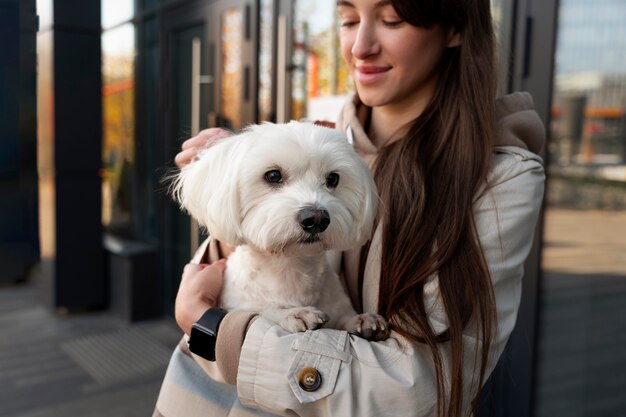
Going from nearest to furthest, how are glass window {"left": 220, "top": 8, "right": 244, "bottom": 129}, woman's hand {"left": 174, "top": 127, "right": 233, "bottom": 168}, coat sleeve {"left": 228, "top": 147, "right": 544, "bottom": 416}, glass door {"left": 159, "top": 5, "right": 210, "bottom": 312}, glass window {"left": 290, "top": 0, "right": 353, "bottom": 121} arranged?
1. coat sleeve {"left": 228, "top": 147, "right": 544, "bottom": 416}
2. woman's hand {"left": 174, "top": 127, "right": 233, "bottom": 168}
3. glass window {"left": 290, "top": 0, "right": 353, "bottom": 121}
4. glass window {"left": 220, "top": 8, "right": 244, "bottom": 129}
5. glass door {"left": 159, "top": 5, "right": 210, "bottom": 312}

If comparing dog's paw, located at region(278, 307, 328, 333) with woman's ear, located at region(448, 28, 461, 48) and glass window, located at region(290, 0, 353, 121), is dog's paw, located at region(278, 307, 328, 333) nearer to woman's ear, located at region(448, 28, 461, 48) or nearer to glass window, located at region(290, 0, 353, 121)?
woman's ear, located at region(448, 28, 461, 48)

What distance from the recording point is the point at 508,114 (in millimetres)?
1338

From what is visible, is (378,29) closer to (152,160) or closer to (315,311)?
(315,311)

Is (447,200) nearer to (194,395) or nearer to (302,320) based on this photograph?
(302,320)

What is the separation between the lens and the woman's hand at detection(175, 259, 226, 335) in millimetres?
1310

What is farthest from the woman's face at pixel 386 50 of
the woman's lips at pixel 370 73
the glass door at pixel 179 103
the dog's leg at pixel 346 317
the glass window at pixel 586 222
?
the glass door at pixel 179 103

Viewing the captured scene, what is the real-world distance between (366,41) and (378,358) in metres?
0.70

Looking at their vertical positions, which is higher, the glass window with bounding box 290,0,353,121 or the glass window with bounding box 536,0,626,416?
the glass window with bounding box 290,0,353,121

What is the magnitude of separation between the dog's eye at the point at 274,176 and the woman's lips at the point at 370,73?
1.02ft

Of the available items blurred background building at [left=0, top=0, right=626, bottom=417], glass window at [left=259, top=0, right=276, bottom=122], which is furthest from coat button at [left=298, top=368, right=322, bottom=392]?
glass window at [left=259, top=0, right=276, bottom=122]

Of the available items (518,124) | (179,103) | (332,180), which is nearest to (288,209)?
(332,180)

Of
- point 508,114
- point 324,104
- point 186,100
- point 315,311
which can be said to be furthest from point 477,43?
point 186,100

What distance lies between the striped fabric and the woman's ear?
0.95 m

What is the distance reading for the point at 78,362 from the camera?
4.11 m
